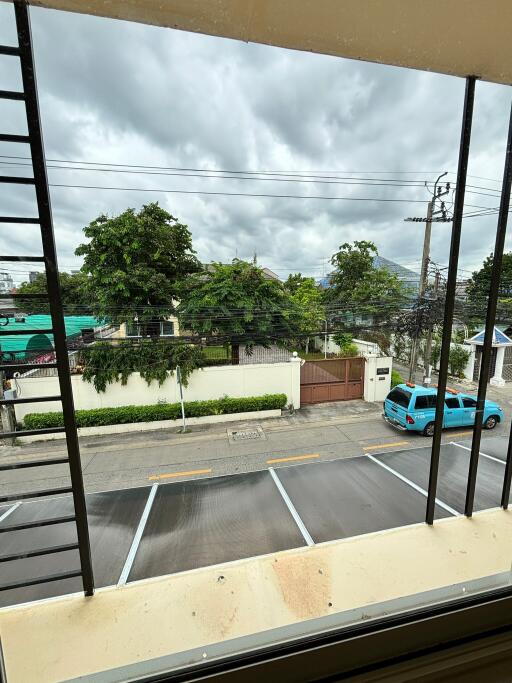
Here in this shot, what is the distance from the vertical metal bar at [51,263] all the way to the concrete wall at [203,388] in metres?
5.15

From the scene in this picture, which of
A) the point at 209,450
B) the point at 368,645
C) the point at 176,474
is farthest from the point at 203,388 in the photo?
the point at 368,645

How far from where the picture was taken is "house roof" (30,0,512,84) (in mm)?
452

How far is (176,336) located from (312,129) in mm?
4480

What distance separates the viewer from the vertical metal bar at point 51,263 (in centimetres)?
45

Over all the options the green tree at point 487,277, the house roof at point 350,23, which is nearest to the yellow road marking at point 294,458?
the green tree at point 487,277

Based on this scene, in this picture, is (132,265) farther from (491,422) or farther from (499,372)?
(499,372)

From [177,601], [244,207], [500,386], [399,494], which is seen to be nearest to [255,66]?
[177,601]

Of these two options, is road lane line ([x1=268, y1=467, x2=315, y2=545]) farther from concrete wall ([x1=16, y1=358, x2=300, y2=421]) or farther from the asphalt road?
concrete wall ([x1=16, y1=358, x2=300, y2=421])

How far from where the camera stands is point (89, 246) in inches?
189

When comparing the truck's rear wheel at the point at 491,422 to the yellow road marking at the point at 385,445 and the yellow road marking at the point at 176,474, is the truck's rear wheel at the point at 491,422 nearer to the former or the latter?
the yellow road marking at the point at 385,445

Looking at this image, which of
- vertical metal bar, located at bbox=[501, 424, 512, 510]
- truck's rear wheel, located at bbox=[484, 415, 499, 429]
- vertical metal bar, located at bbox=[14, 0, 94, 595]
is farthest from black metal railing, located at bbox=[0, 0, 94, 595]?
truck's rear wheel, located at bbox=[484, 415, 499, 429]

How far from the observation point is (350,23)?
1.63 feet

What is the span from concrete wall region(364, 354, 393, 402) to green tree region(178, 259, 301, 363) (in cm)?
196

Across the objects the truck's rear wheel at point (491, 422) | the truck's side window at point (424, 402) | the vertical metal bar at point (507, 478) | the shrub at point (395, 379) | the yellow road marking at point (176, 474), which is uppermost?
the vertical metal bar at point (507, 478)
